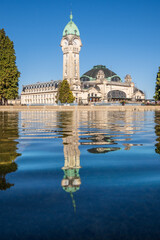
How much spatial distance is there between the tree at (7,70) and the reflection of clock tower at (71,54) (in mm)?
70567

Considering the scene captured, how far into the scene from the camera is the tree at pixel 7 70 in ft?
145

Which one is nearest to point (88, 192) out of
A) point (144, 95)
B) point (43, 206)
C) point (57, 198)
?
point (57, 198)

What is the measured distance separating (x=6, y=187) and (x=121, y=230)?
1.29 meters

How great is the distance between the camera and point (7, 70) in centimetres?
4438

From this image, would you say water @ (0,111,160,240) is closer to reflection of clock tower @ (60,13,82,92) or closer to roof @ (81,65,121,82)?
reflection of clock tower @ (60,13,82,92)

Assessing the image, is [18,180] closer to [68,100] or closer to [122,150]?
[122,150]

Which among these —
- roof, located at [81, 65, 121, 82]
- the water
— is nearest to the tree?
the water

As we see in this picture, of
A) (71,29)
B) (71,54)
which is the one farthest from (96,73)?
(71,29)

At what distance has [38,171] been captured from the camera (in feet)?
11.5

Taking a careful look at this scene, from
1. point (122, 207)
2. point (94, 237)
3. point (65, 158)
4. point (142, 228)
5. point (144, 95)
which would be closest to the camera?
point (94, 237)

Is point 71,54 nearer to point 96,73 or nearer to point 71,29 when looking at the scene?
point 71,29

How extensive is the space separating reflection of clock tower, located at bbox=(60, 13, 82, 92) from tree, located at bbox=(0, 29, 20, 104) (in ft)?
232

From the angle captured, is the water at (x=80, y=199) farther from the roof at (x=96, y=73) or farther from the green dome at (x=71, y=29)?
the roof at (x=96, y=73)

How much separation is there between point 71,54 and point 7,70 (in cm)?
7636
